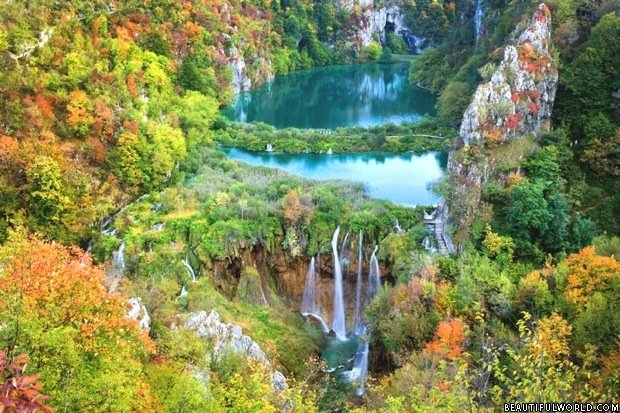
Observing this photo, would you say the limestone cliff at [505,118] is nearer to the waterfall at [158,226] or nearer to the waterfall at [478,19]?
the waterfall at [158,226]

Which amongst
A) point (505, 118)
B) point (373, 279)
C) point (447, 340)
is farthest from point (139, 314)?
point (505, 118)

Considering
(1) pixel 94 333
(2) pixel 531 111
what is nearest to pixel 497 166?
(2) pixel 531 111

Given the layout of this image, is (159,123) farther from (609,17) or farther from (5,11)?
(609,17)

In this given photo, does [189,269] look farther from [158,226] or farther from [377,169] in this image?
[377,169]

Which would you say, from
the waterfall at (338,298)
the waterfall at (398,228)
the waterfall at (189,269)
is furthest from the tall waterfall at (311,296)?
the waterfall at (189,269)

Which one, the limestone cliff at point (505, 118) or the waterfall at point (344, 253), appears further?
the waterfall at point (344, 253)

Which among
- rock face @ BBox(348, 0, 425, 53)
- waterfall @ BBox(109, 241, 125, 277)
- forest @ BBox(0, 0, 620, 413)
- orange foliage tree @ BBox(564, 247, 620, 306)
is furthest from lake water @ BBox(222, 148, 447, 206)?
rock face @ BBox(348, 0, 425, 53)
